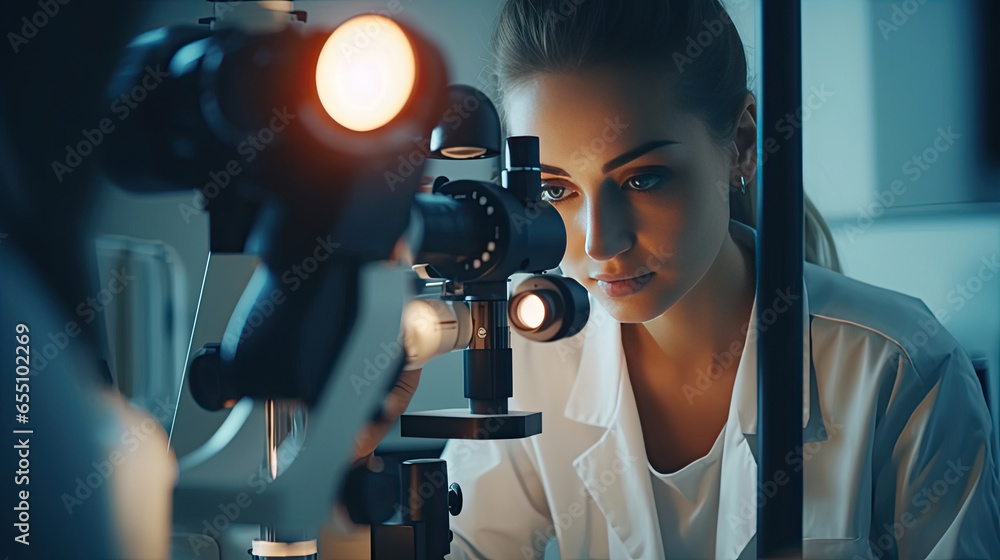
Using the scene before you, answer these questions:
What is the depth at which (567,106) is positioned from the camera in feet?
2.97

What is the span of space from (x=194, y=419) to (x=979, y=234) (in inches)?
48.6

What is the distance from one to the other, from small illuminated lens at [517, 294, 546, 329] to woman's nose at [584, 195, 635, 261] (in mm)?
380

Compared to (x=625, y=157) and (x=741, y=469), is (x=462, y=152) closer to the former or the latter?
(x=625, y=157)

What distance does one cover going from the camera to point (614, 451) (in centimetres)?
110

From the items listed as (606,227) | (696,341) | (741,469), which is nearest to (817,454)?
(741,469)

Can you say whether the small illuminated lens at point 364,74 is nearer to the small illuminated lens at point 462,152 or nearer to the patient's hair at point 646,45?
the small illuminated lens at point 462,152

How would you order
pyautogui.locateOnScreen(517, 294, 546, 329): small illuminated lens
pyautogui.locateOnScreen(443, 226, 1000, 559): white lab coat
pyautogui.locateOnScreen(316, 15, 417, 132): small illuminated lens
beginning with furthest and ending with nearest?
pyautogui.locateOnScreen(443, 226, 1000, 559): white lab coat → pyautogui.locateOnScreen(517, 294, 546, 329): small illuminated lens → pyautogui.locateOnScreen(316, 15, 417, 132): small illuminated lens

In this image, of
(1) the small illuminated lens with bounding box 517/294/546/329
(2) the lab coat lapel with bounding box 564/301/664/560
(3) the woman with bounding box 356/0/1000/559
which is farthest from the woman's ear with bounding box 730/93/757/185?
(1) the small illuminated lens with bounding box 517/294/546/329

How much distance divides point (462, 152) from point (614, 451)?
714 millimetres

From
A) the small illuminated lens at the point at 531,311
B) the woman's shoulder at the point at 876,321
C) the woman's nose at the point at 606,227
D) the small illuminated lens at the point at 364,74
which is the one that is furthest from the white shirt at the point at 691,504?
the small illuminated lens at the point at 364,74

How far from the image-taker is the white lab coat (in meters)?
0.85

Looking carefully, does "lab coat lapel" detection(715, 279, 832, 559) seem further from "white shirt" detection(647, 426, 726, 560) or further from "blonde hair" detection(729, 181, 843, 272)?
"blonde hair" detection(729, 181, 843, 272)

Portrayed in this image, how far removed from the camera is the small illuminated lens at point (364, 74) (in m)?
→ 0.37

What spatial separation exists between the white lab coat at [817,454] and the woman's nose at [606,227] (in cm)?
22
